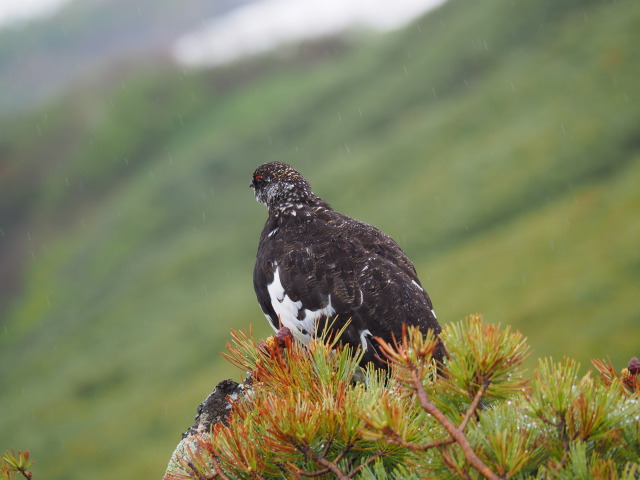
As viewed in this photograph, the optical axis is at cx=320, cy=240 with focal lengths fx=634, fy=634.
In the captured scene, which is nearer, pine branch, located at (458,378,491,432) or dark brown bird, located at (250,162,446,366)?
pine branch, located at (458,378,491,432)

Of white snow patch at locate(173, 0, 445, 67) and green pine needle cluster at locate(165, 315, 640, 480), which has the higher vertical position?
white snow patch at locate(173, 0, 445, 67)

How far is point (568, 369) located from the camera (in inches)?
122

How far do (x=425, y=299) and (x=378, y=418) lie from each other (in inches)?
153

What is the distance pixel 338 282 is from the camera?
258 inches

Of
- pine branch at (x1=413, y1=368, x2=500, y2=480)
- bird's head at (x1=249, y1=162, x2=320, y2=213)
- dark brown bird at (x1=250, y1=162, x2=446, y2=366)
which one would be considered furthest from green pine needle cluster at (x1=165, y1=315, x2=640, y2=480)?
bird's head at (x1=249, y1=162, x2=320, y2=213)

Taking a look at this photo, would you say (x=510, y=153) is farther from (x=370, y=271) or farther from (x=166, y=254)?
(x=370, y=271)

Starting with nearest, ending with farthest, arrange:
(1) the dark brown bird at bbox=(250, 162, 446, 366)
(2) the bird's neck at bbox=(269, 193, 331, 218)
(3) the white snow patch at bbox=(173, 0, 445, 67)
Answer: (1) the dark brown bird at bbox=(250, 162, 446, 366) → (2) the bird's neck at bbox=(269, 193, 331, 218) → (3) the white snow patch at bbox=(173, 0, 445, 67)

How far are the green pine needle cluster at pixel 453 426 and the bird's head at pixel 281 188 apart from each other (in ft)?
15.1

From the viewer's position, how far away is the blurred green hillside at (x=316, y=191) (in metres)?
48.7

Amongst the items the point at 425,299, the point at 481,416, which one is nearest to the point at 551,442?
the point at 481,416

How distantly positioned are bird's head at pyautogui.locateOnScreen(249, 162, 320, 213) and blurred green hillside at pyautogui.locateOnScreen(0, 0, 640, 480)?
33217 mm

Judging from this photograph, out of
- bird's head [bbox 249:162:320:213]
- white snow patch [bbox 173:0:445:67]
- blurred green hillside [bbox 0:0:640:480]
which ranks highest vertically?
white snow patch [bbox 173:0:445:67]

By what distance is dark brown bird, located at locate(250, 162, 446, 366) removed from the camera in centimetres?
630

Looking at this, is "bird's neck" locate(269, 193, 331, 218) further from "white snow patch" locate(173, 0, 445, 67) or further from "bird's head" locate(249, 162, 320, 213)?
"white snow patch" locate(173, 0, 445, 67)
